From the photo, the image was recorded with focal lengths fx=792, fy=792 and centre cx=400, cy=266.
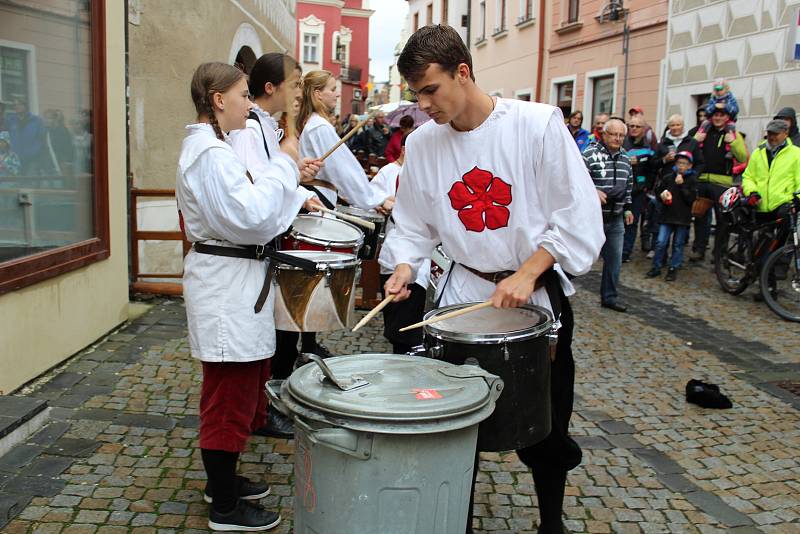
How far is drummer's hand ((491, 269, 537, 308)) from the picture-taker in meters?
2.52

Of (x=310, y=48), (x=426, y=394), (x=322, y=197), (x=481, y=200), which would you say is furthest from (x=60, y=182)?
(x=310, y=48)

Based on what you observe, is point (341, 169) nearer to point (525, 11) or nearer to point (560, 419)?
point (560, 419)

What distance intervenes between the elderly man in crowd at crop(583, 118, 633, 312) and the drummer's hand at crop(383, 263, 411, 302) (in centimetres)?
534

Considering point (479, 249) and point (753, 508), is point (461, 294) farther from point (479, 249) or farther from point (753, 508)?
point (753, 508)

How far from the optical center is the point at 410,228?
300 centimetres

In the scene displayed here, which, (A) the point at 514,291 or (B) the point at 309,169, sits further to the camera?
(B) the point at 309,169

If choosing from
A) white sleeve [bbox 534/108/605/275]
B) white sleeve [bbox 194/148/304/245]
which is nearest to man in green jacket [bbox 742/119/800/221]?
white sleeve [bbox 534/108/605/275]

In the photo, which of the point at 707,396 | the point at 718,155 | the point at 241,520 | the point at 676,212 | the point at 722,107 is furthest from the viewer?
the point at 722,107

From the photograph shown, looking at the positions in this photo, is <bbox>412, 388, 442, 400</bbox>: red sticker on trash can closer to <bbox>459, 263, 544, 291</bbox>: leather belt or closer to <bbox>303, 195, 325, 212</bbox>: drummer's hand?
<bbox>459, 263, 544, 291</bbox>: leather belt

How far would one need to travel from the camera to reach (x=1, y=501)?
3303 mm

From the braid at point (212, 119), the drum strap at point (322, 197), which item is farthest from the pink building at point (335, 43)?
the braid at point (212, 119)

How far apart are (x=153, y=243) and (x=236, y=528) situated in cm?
487

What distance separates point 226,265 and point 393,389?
3.98ft

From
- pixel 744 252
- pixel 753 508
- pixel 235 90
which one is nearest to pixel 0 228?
pixel 235 90
